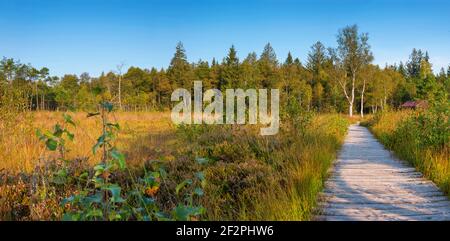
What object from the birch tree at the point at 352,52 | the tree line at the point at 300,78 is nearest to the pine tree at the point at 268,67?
the tree line at the point at 300,78

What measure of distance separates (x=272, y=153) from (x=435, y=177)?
7.54 ft

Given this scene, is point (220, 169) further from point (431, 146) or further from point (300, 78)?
point (300, 78)

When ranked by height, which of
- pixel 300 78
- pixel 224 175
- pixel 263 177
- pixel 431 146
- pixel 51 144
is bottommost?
pixel 224 175

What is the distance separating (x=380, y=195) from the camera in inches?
160

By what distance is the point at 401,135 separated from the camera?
8023 mm

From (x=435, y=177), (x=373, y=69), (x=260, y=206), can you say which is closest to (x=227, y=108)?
(x=435, y=177)

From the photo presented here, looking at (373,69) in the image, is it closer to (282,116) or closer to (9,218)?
(282,116)

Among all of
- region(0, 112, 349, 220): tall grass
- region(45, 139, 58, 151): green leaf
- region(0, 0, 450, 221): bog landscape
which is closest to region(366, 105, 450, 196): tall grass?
region(0, 0, 450, 221): bog landscape

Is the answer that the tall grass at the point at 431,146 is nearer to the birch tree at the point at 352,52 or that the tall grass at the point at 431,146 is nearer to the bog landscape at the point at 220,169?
the bog landscape at the point at 220,169

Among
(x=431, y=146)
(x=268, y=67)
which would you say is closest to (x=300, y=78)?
(x=268, y=67)

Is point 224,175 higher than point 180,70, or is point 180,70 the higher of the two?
point 180,70

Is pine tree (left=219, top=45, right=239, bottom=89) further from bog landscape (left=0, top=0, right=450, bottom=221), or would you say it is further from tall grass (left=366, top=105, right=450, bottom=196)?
tall grass (left=366, top=105, right=450, bottom=196)

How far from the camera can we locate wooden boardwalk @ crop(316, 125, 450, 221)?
11.1ft

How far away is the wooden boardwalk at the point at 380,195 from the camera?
3.39 metres
